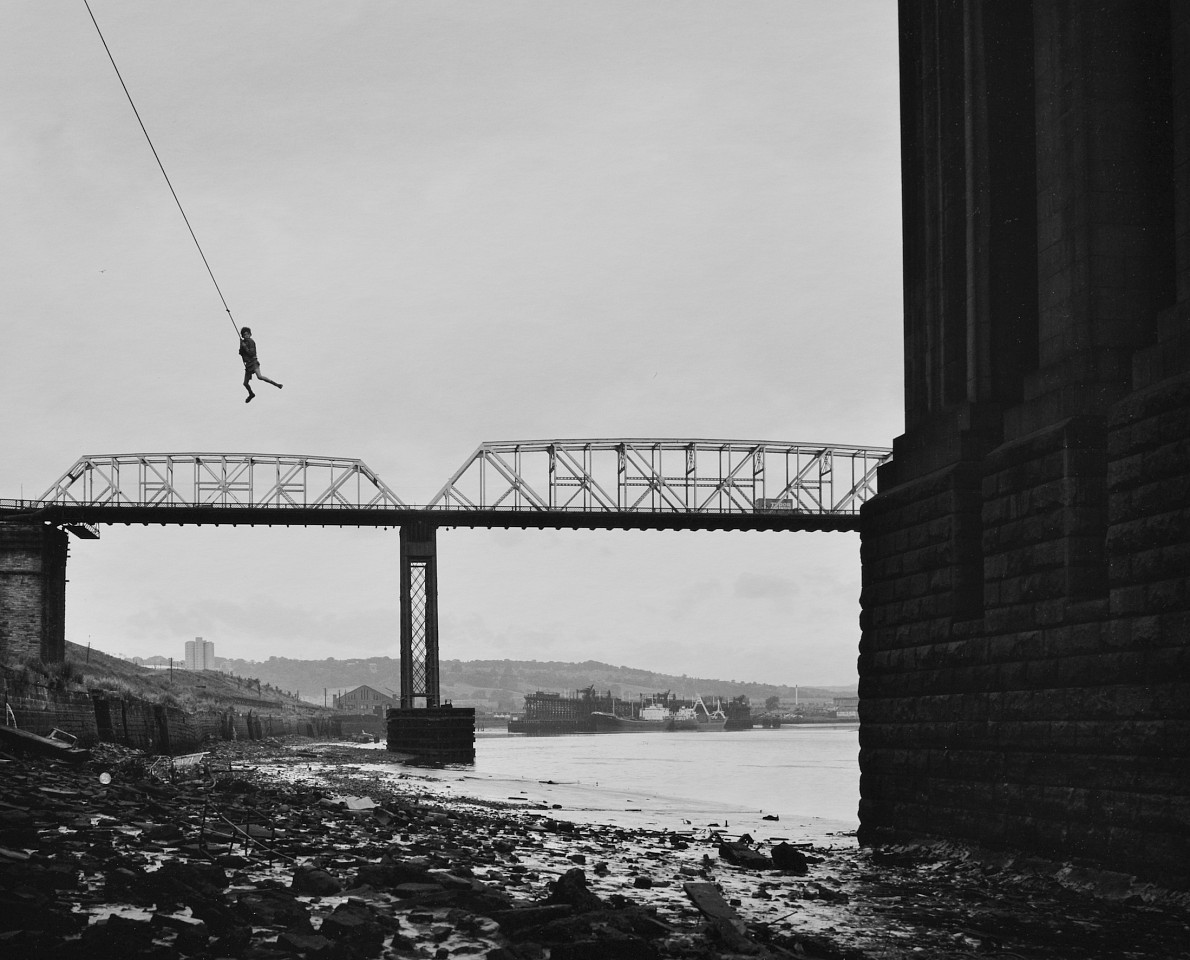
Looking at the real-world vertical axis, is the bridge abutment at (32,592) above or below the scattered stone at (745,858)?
above

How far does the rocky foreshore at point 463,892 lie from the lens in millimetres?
11438

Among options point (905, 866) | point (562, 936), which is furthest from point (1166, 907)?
point (562, 936)

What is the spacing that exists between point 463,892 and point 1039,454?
12.2m

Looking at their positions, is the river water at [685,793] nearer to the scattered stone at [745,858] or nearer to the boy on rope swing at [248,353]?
the scattered stone at [745,858]

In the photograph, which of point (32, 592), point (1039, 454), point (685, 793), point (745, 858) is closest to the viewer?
point (745, 858)

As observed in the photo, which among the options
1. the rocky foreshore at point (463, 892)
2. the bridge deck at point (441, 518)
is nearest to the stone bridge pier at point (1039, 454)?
the rocky foreshore at point (463, 892)

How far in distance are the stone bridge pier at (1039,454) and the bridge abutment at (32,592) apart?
2537 inches

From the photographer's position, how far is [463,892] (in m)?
13.8

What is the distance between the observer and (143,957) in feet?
33.5

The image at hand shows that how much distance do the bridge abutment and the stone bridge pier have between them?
64.4 metres

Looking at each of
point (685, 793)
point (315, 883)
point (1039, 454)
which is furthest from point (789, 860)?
point (685, 793)

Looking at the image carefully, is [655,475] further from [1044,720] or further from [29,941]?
[29,941]

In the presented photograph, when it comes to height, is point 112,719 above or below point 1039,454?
below

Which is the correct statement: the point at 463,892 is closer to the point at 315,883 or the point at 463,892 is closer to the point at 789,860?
the point at 315,883
